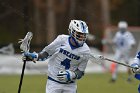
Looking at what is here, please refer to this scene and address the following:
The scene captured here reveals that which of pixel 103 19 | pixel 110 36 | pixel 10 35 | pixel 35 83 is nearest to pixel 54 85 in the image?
pixel 35 83

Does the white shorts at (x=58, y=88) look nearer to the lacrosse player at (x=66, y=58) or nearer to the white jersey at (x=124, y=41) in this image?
the lacrosse player at (x=66, y=58)

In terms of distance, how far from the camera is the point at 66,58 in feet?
31.2

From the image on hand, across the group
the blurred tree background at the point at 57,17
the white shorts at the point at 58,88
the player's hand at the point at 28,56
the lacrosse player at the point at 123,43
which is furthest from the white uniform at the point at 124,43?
the player's hand at the point at 28,56

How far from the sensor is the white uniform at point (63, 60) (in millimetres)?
9500

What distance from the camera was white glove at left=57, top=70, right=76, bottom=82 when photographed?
924 cm

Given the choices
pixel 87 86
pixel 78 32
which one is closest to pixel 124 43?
pixel 87 86

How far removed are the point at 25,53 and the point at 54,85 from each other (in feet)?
2.31

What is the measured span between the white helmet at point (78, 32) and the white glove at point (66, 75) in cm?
50

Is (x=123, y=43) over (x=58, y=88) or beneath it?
over

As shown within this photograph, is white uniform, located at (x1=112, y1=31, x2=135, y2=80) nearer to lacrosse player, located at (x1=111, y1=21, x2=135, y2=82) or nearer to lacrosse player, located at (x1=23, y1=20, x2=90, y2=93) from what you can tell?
lacrosse player, located at (x1=111, y1=21, x2=135, y2=82)

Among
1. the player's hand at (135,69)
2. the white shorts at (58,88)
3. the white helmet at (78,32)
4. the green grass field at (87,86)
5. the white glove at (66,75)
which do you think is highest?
the white helmet at (78,32)

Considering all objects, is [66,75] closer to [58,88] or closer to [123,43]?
[58,88]

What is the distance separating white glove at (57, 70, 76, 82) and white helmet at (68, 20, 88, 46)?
50cm

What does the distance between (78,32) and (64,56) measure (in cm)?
50
